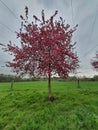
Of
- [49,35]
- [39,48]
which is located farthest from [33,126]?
[49,35]

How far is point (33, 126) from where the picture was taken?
7.13 m

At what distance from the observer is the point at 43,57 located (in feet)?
36.4

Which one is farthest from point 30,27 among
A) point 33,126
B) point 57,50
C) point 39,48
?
point 33,126

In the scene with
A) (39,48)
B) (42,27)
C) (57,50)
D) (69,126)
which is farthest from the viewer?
(42,27)

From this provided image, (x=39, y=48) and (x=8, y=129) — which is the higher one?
(x=39, y=48)

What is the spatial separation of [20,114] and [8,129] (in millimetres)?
1801

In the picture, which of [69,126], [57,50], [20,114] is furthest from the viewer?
[57,50]

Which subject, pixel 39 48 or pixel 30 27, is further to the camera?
pixel 30 27

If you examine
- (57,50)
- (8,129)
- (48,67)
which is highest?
(57,50)

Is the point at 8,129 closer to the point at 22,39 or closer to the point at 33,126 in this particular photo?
the point at 33,126

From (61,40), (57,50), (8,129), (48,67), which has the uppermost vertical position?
(61,40)

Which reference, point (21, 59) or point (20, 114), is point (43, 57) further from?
point (20, 114)

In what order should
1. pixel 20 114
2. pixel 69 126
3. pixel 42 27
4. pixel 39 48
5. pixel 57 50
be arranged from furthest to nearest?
pixel 42 27 → pixel 39 48 → pixel 57 50 → pixel 20 114 → pixel 69 126

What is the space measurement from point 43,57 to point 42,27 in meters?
2.25
